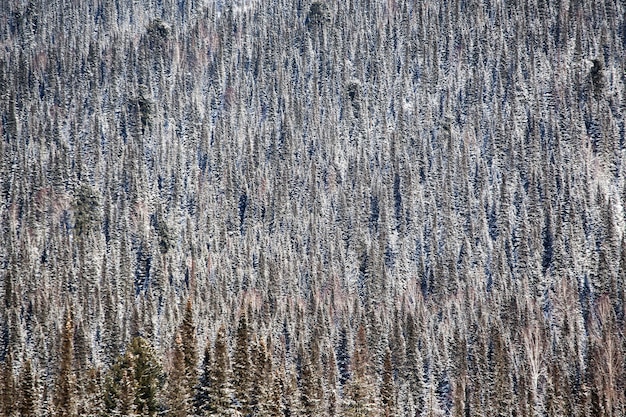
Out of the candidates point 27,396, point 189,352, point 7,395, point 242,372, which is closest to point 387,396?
point 242,372

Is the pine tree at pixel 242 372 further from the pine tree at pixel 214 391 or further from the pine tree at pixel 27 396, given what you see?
the pine tree at pixel 27 396

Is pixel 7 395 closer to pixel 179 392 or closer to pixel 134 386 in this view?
pixel 134 386

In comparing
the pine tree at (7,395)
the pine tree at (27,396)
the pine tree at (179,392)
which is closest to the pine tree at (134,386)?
the pine tree at (179,392)

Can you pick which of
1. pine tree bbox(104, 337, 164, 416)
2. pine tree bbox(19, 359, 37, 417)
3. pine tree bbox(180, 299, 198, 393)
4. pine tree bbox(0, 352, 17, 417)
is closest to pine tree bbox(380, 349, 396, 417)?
pine tree bbox(180, 299, 198, 393)

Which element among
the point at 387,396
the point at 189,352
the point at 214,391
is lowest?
the point at 387,396

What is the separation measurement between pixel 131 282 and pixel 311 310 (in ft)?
138

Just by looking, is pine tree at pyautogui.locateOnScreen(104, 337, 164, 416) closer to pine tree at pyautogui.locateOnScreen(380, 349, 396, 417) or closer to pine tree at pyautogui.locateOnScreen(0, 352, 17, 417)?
pine tree at pyautogui.locateOnScreen(0, 352, 17, 417)

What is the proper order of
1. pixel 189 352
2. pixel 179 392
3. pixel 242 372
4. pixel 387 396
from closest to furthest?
pixel 179 392 → pixel 189 352 → pixel 242 372 → pixel 387 396

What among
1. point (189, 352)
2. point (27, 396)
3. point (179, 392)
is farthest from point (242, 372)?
point (27, 396)

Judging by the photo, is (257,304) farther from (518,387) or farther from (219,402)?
(219,402)

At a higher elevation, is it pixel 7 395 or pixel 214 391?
pixel 214 391

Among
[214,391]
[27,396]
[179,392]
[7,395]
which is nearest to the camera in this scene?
[214,391]

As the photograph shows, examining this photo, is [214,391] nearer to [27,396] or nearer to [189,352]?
[189,352]

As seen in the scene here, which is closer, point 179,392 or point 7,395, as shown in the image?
point 179,392
